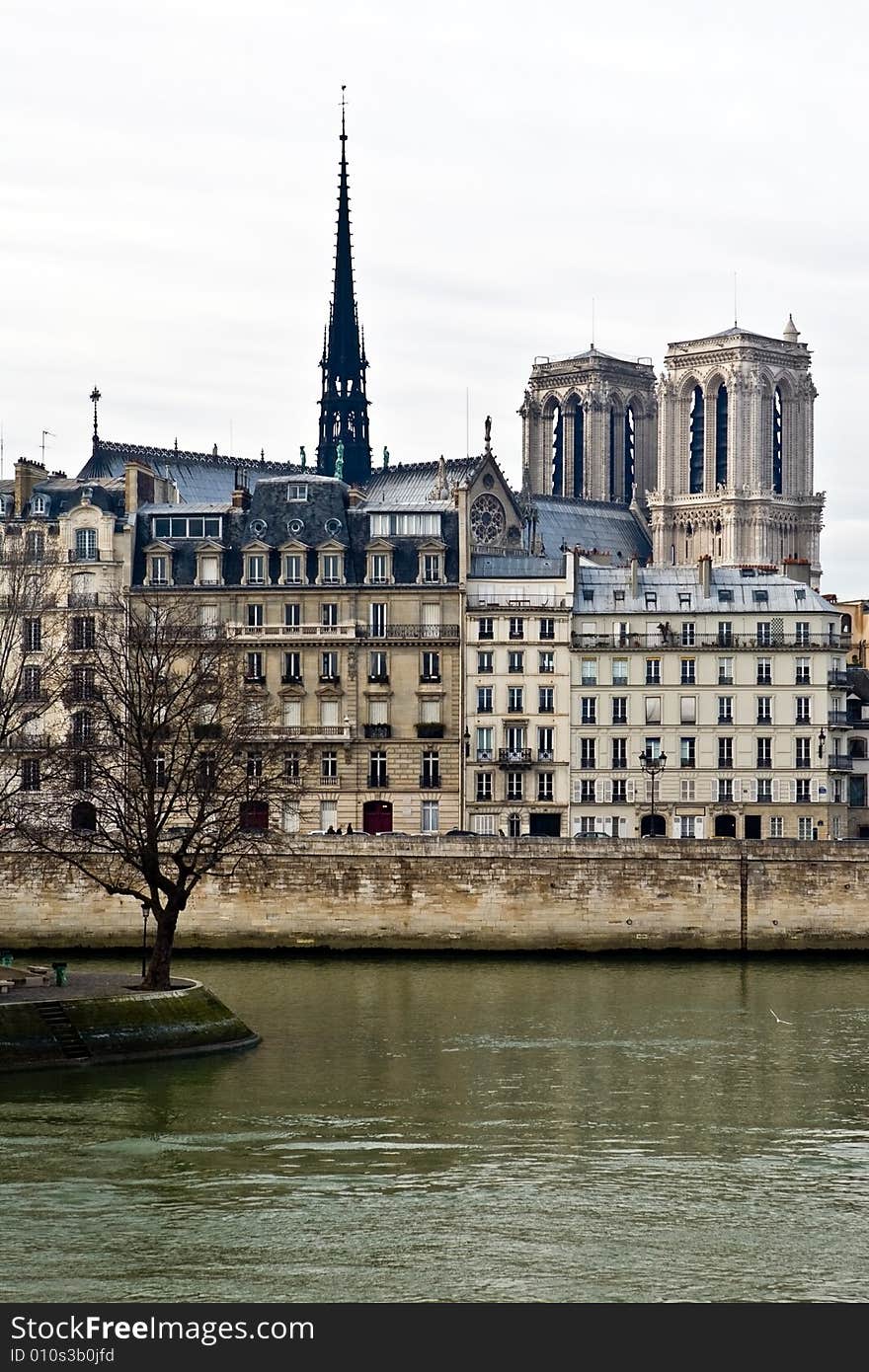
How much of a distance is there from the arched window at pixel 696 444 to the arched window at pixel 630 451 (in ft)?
24.4

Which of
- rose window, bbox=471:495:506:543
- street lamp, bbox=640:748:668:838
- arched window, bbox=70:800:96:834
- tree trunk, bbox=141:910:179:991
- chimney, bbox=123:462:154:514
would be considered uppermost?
rose window, bbox=471:495:506:543

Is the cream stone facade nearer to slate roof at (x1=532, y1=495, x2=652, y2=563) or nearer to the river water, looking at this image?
Answer: the river water

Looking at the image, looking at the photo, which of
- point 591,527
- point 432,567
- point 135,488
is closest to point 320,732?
point 432,567

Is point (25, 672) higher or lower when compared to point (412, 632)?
lower

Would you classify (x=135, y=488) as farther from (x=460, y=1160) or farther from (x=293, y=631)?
(x=460, y=1160)

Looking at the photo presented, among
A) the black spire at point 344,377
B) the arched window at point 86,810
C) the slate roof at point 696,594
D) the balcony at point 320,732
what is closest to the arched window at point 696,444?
the black spire at point 344,377

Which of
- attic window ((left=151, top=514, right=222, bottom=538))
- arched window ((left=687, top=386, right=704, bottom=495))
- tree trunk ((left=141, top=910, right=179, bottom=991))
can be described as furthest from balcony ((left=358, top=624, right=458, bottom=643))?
arched window ((left=687, top=386, right=704, bottom=495))

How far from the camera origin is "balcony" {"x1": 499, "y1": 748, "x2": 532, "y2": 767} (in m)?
85.8

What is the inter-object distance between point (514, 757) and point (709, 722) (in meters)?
6.75

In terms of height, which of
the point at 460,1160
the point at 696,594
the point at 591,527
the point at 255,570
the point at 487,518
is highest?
the point at 591,527

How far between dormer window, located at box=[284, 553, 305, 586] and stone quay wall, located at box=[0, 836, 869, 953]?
55.2 feet

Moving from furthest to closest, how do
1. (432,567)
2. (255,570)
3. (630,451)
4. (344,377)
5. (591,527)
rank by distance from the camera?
(630,451), (591,527), (344,377), (255,570), (432,567)

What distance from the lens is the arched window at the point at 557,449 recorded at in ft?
588

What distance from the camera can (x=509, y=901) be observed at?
72.1 m
